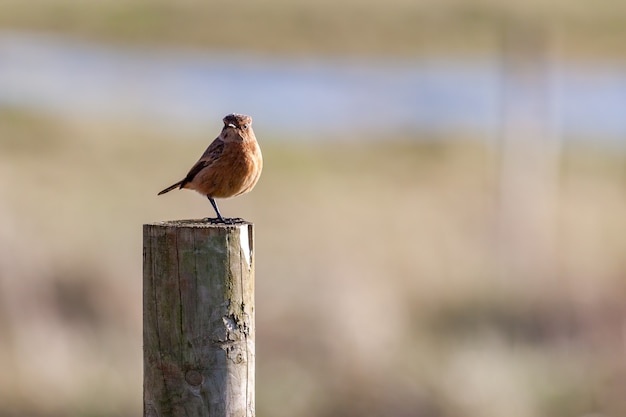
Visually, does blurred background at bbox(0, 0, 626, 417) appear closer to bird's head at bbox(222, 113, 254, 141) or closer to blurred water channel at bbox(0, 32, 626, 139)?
blurred water channel at bbox(0, 32, 626, 139)

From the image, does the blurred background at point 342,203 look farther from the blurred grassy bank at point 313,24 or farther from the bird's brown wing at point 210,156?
the bird's brown wing at point 210,156

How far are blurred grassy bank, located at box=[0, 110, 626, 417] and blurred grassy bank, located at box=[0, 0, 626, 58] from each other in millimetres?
5957

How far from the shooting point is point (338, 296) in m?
11.0

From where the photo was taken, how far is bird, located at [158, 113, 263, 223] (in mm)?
5895

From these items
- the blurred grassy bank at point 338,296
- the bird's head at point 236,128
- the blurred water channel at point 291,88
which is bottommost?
the blurred grassy bank at point 338,296

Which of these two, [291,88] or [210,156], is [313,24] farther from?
[210,156]

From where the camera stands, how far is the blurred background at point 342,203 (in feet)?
31.1

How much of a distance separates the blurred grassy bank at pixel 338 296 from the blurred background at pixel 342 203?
0.03m

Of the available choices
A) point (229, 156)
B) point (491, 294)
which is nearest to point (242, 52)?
point (491, 294)

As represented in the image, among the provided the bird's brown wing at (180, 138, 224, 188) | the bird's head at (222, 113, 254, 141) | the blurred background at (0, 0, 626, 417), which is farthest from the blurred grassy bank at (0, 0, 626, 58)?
the bird's brown wing at (180, 138, 224, 188)

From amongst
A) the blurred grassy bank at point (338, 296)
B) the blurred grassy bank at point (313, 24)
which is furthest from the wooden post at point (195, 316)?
the blurred grassy bank at point (313, 24)

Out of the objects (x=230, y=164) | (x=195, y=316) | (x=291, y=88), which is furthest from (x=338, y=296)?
(x=291, y=88)

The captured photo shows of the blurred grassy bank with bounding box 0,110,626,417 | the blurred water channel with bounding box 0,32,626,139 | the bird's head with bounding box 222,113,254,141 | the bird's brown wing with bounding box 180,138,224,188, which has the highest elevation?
the blurred water channel with bounding box 0,32,626,139

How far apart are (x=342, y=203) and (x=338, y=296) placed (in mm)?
6341
